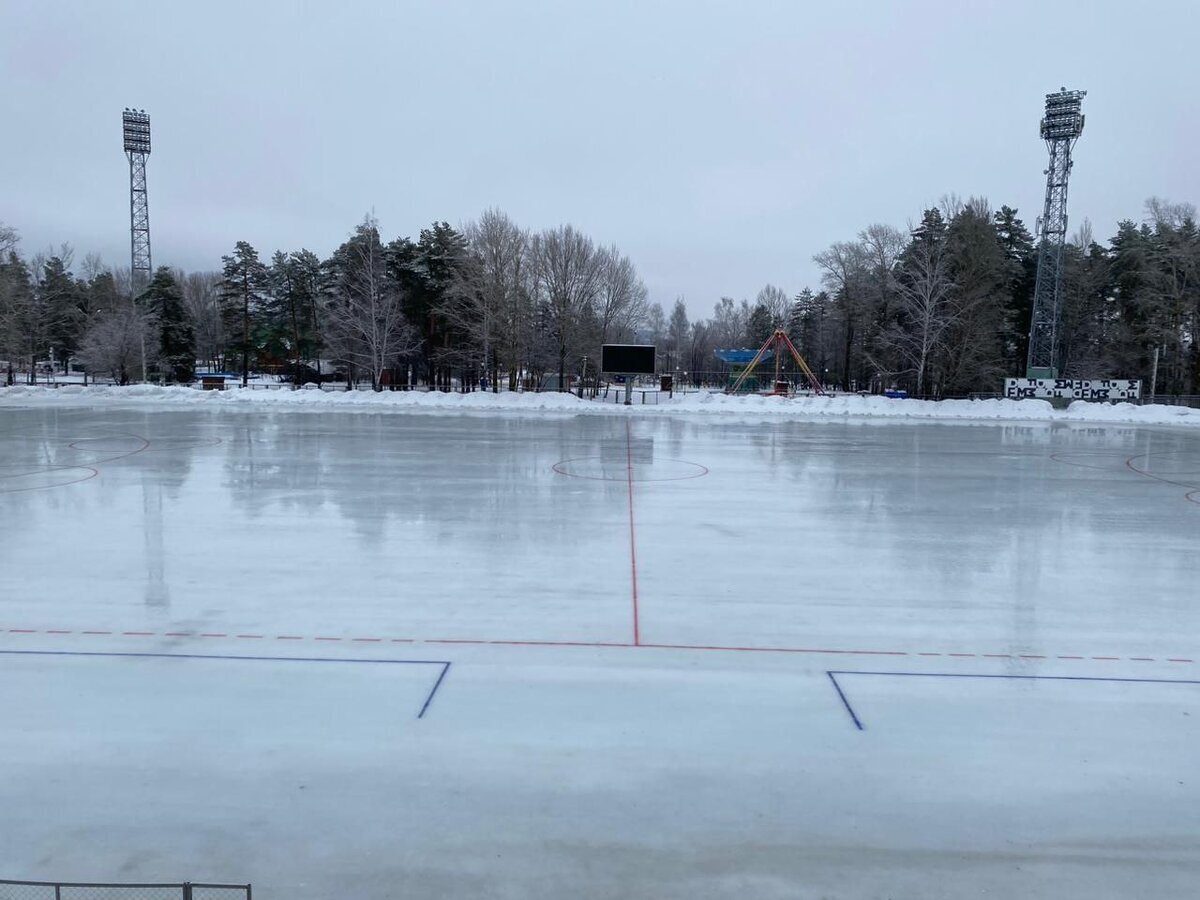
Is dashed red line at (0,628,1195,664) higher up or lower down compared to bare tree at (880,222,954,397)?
lower down

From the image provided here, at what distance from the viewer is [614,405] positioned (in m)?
40.4

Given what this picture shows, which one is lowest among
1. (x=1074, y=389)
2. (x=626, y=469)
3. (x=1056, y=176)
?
(x=626, y=469)

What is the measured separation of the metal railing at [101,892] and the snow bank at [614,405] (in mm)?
32506

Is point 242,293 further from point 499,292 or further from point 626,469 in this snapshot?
point 626,469

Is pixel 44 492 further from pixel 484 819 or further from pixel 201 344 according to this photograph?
pixel 201 344

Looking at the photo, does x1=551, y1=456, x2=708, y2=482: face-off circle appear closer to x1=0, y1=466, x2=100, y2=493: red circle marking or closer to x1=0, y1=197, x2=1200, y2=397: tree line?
x1=0, y1=466, x2=100, y2=493: red circle marking

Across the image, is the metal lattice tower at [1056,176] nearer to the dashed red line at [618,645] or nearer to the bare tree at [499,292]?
the bare tree at [499,292]

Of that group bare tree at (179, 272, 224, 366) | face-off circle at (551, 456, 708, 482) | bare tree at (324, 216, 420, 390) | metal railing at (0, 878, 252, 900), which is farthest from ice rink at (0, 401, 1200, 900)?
bare tree at (179, 272, 224, 366)

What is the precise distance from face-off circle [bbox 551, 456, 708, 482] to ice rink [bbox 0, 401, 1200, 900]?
11.1ft

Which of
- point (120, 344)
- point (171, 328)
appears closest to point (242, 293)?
point (171, 328)

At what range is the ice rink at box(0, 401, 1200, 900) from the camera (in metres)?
3.66

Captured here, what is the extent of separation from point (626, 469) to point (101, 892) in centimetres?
1397

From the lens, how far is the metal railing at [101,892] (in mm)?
3182

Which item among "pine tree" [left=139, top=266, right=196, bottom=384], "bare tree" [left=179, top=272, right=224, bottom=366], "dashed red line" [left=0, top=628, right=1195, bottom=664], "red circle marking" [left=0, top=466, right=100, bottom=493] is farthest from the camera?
"bare tree" [left=179, top=272, right=224, bottom=366]
